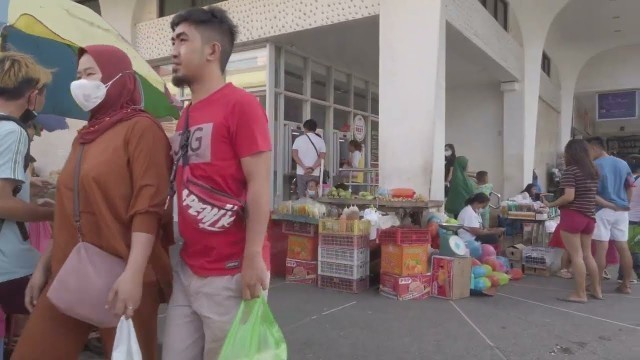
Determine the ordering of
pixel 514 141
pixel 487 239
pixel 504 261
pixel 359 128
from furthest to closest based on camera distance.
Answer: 1. pixel 514 141
2. pixel 359 128
3. pixel 487 239
4. pixel 504 261

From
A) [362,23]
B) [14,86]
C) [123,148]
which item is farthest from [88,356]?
[362,23]

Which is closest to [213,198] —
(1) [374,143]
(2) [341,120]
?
(2) [341,120]

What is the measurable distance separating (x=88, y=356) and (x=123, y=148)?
2.35 meters

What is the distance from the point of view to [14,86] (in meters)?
2.32

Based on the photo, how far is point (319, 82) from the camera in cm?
1152

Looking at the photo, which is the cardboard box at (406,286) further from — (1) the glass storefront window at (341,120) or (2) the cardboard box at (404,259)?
(1) the glass storefront window at (341,120)

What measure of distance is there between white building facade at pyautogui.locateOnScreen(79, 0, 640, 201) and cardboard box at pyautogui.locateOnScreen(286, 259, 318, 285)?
7.82ft

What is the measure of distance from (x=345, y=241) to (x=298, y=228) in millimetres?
755

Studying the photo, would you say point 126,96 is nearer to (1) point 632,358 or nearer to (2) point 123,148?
(2) point 123,148

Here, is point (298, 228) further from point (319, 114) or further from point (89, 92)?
point (319, 114)

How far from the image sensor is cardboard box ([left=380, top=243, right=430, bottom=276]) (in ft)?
17.7

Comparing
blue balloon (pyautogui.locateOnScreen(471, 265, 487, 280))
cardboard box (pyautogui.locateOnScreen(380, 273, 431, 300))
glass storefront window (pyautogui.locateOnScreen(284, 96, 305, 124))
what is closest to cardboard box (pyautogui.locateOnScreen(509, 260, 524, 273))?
blue balloon (pyautogui.locateOnScreen(471, 265, 487, 280))

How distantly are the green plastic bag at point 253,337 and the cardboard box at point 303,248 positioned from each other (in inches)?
164

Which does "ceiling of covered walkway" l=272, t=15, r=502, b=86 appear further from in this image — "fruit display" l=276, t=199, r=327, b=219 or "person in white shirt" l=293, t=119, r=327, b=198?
"fruit display" l=276, t=199, r=327, b=219
